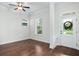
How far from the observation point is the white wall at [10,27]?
4.61m

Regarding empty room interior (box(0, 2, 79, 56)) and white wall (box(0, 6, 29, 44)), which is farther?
white wall (box(0, 6, 29, 44))

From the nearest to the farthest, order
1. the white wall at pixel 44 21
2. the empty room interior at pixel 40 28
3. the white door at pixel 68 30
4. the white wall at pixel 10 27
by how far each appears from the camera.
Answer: the empty room interior at pixel 40 28
the white door at pixel 68 30
the white wall at pixel 10 27
the white wall at pixel 44 21

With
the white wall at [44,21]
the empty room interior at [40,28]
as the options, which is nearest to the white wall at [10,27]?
the empty room interior at [40,28]

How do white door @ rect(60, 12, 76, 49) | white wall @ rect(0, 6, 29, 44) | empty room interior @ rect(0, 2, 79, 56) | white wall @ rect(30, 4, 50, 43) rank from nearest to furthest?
empty room interior @ rect(0, 2, 79, 56)
white door @ rect(60, 12, 76, 49)
white wall @ rect(0, 6, 29, 44)
white wall @ rect(30, 4, 50, 43)

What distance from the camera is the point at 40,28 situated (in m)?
5.63

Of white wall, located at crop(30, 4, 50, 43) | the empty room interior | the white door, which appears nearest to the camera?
the empty room interior

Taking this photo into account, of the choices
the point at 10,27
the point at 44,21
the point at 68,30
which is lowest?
the point at 68,30

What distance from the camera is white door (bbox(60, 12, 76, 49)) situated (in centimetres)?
376

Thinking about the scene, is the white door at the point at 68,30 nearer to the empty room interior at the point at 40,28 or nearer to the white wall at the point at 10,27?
the empty room interior at the point at 40,28

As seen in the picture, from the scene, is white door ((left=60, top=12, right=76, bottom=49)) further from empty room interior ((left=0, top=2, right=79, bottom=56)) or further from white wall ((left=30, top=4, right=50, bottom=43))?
white wall ((left=30, top=4, right=50, bottom=43))

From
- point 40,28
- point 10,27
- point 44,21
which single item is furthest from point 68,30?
point 10,27

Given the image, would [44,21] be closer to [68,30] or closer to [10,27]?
[68,30]

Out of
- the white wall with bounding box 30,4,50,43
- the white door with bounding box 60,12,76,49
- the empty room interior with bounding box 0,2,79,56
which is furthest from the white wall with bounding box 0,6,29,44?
the white door with bounding box 60,12,76,49

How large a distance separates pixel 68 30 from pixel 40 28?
220 centimetres
